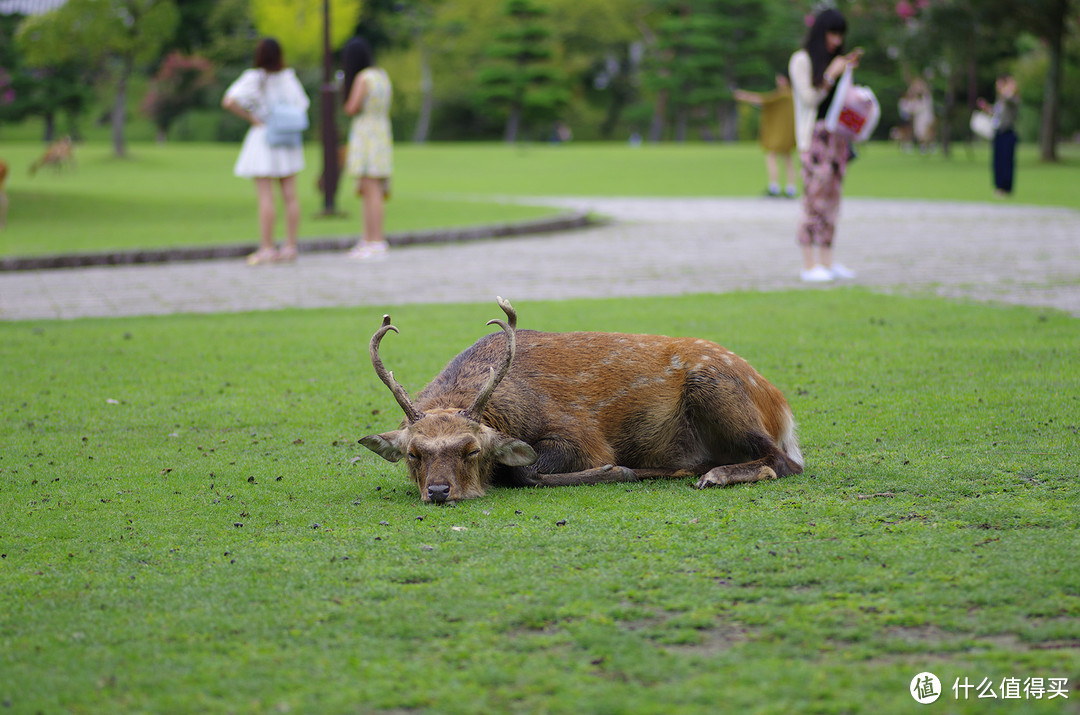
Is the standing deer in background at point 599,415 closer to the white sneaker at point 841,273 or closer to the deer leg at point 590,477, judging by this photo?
the deer leg at point 590,477

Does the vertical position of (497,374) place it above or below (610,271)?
above

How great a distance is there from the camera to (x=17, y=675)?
130 inches

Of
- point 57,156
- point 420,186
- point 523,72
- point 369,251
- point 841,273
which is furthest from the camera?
point 523,72

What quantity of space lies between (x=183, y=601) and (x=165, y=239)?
1358 centimetres

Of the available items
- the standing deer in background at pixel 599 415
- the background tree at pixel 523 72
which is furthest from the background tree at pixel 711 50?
the standing deer in background at pixel 599 415

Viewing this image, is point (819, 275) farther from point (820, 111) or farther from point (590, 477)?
point (590, 477)

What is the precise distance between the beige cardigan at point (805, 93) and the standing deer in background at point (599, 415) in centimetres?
573

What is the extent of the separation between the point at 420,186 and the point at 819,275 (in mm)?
20035

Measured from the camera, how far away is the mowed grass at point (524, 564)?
320 centimetres

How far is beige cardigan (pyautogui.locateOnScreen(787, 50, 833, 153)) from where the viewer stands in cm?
1077

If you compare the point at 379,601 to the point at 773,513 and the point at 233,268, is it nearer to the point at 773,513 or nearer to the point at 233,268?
the point at 773,513

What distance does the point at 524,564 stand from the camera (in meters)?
4.14

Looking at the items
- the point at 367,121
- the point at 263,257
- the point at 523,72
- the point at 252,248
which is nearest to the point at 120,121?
Answer: the point at 523,72

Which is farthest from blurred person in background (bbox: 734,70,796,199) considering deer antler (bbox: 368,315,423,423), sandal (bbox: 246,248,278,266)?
deer antler (bbox: 368,315,423,423)
